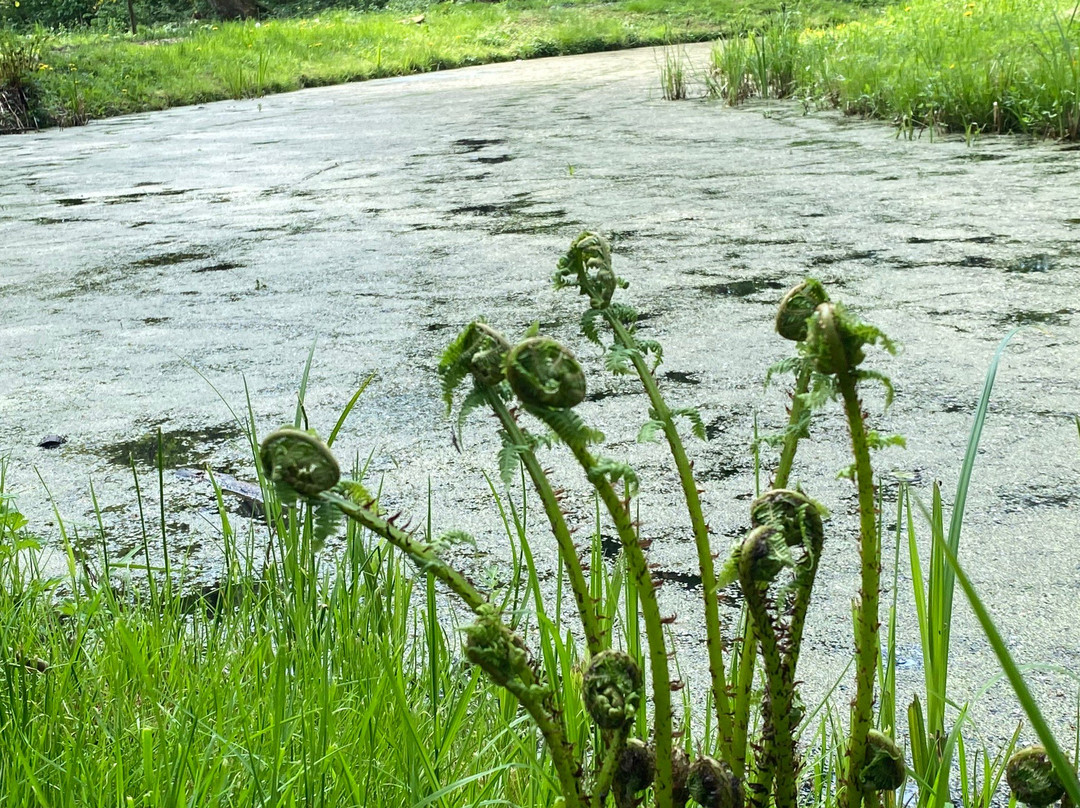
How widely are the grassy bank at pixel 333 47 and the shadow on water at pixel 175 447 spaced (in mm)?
5498

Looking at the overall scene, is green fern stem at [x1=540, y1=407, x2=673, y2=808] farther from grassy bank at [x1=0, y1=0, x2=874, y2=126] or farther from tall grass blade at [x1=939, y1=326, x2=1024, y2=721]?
grassy bank at [x1=0, y1=0, x2=874, y2=126]

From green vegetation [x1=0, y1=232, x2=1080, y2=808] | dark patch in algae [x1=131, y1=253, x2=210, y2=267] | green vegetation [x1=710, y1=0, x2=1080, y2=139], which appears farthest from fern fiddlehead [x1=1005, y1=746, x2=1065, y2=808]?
green vegetation [x1=710, y1=0, x2=1080, y2=139]

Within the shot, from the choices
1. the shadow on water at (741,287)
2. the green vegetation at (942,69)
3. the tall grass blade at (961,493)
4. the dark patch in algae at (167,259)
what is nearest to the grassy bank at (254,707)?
the tall grass blade at (961,493)

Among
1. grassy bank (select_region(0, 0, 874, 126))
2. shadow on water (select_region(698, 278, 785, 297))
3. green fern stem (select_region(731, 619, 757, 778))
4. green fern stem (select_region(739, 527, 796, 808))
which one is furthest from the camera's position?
grassy bank (select_region(0, 0, 874, 126))

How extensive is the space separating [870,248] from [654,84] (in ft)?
14.9

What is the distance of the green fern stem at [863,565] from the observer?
442 millimetres

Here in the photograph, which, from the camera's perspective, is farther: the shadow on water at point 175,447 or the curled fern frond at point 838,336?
the shadow on water at point 175,447

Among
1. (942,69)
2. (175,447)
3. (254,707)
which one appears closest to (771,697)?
(254,707)

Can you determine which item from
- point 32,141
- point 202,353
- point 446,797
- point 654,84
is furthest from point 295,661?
point 654,84

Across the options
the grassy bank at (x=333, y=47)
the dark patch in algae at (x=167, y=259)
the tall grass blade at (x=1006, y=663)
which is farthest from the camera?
the grassy bank at (x=333, y=47)

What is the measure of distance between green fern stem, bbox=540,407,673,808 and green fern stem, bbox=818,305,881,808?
0.09m

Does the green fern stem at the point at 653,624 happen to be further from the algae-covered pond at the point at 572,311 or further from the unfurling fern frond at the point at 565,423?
the algae-covered pond at the point at 572,311

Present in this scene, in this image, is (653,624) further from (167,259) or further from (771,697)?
(167,259)

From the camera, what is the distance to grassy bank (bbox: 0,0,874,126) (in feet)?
24.4
